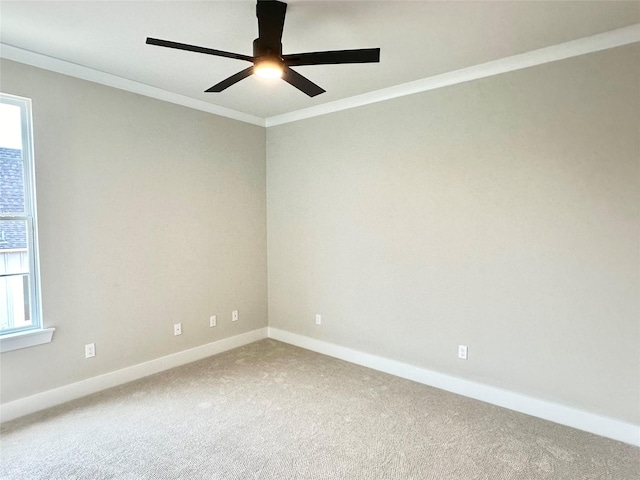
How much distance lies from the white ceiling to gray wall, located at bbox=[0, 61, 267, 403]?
458 millimetres

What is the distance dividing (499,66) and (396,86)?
2.87 feet

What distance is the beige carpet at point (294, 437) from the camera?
2.18m

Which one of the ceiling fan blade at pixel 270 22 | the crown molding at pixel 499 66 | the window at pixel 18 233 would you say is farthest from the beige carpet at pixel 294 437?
the crown molding at pixel 499 66

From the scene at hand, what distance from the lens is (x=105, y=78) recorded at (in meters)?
3.14

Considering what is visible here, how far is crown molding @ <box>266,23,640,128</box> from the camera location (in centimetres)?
241

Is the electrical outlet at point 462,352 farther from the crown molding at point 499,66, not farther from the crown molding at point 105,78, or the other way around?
the crown molding at point 105,78

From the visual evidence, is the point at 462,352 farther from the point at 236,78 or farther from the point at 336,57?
the point at 236,78

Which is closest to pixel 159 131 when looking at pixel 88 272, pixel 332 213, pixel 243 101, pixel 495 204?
pixel 243 101

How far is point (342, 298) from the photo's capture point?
397cm

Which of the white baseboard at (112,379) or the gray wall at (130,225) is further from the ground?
the gray wall at (130,225)

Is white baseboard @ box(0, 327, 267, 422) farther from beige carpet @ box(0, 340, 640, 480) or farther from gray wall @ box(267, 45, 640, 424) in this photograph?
gray wall @ box(267, 45, 640, 424)

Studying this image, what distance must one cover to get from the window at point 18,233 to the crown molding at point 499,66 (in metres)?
2.60

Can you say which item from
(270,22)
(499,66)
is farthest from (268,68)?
(499,66)

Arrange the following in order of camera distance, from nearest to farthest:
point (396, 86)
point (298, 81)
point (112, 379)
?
point (298, 81) → point (112, 379) → point (396, 86)
